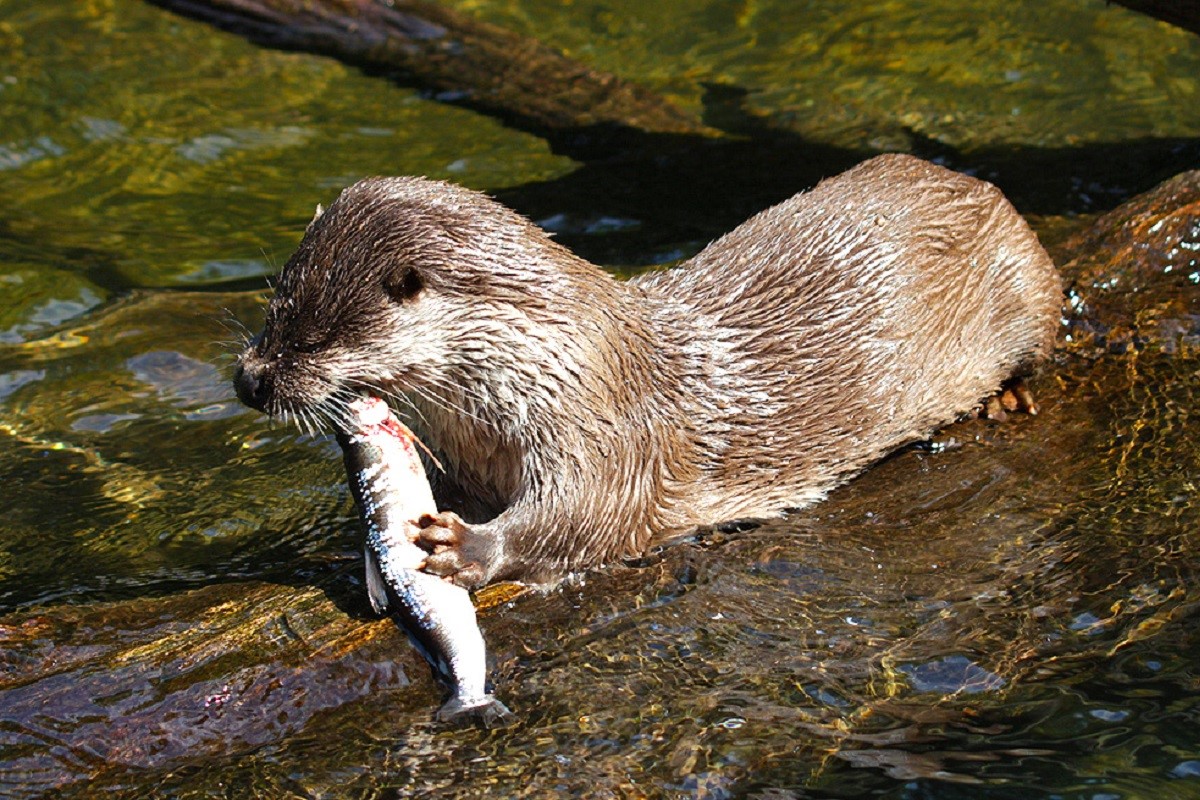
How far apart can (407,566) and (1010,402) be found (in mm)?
2084

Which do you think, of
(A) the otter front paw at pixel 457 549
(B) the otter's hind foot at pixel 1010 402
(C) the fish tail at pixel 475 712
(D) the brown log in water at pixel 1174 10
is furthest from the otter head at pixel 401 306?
(D) the brown log in water at pixel 1174 10

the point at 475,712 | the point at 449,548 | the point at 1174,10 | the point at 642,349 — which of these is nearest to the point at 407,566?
the point at 449,548

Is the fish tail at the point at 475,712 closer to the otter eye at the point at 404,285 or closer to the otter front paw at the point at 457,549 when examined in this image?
the otter front paw at the point at 457,549

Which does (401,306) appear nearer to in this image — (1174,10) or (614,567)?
(614,567)

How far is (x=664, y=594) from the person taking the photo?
11.0 ft

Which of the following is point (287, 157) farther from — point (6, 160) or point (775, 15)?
point (775, 15)

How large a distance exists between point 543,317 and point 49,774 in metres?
1.39

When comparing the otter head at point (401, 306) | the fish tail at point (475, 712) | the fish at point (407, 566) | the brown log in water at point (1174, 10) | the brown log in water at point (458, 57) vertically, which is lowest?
the fish tail at point (475, 712)

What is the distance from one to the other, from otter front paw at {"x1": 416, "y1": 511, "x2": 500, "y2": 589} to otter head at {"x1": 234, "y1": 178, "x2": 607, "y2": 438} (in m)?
0.31

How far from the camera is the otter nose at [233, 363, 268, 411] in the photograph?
10.2ft

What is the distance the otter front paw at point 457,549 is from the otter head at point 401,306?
0.31m

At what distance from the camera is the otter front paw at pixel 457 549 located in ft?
10.1

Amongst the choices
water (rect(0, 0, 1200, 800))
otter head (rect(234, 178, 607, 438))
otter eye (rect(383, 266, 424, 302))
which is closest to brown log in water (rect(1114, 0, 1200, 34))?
water (rect(0, 0, 1200, 800))

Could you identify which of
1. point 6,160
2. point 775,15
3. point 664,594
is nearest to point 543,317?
point 664,594
